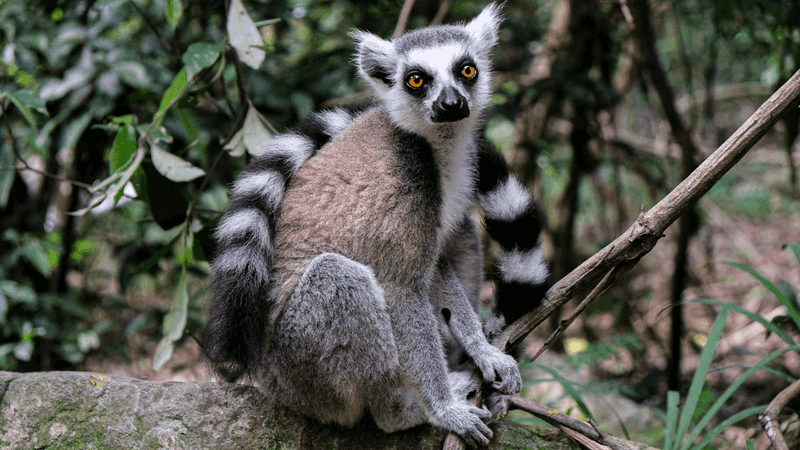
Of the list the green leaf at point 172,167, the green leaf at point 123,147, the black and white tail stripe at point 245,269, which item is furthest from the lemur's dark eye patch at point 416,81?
the green leaf at point 123,147

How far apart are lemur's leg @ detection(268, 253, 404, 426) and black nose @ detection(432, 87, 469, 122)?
2.60ft

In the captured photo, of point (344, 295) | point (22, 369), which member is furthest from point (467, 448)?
point (22, 369)

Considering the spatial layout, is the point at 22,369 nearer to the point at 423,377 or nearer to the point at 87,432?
the point at 87,432

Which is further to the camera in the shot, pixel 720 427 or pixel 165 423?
pixel 720 427

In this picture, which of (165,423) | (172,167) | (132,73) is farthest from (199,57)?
(165,423)

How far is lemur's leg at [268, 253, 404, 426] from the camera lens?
7.89ft

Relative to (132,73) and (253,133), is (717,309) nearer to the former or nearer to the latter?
(253,133)

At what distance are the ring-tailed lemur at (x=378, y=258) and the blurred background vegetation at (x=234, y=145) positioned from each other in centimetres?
55

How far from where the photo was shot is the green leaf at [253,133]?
3.12 meters

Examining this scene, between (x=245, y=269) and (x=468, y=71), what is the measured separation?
145 centimetres

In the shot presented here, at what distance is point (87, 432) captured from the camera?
254 centimetres

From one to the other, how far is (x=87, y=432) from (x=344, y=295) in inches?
50.9

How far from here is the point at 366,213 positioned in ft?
8.42

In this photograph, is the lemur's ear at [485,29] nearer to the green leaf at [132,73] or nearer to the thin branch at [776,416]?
the green leaf at [132,73]
